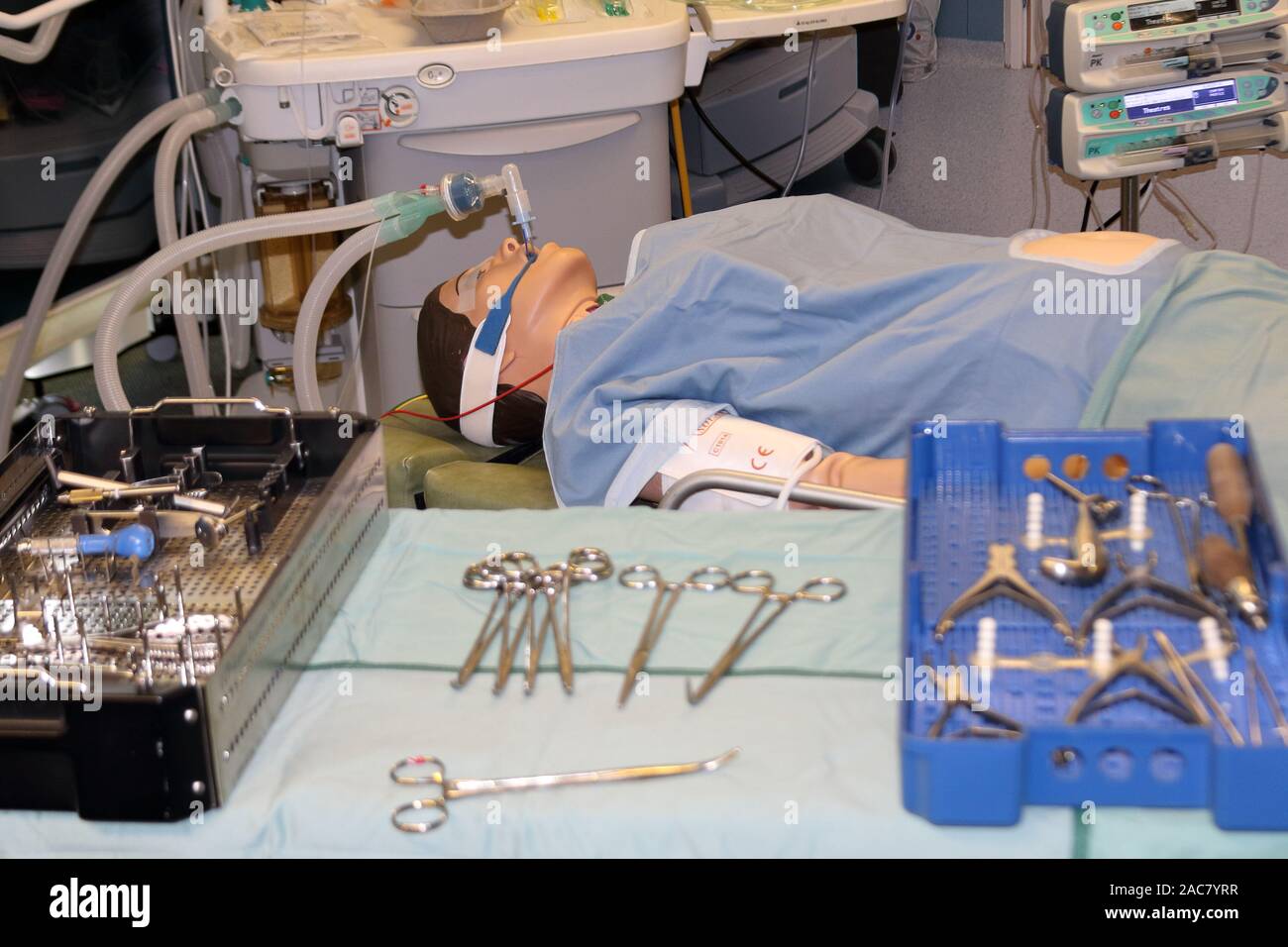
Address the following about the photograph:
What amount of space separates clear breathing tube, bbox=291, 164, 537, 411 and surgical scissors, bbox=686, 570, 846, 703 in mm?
892

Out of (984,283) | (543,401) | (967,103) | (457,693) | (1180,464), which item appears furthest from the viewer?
(967,103)

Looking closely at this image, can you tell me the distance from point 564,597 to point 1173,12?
1806 mm

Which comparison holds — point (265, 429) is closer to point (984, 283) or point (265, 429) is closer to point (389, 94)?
point (984, 283)

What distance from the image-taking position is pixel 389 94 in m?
2.36

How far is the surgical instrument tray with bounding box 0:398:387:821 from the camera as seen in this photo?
95 cm

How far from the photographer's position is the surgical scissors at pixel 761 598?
3.70ft

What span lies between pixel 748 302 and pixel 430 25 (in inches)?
A: 33.9

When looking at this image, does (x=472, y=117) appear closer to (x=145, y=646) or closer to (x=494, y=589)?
(x=494, y=589)

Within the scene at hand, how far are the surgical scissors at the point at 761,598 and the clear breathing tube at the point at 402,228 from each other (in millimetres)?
892

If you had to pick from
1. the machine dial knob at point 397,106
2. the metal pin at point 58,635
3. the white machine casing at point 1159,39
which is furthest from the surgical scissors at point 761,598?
the white machine casing at point 1159,39

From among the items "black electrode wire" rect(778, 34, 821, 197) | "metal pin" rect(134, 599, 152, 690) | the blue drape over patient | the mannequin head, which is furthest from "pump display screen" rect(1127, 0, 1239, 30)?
"metal pin" rect(134, 599, 152, 690)

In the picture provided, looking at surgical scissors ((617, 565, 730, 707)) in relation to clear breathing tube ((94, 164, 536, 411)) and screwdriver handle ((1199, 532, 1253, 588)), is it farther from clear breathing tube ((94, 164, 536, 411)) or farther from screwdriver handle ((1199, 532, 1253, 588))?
clear breathing tube ((94, 164, 536, 411))

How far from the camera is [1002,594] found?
1.09 m
